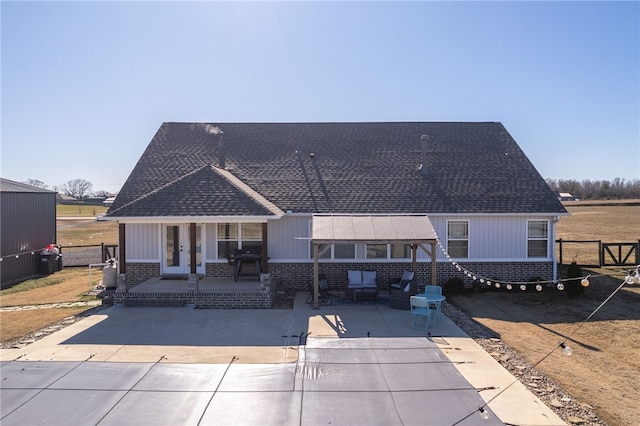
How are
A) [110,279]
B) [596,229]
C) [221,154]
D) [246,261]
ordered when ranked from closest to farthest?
1. [110,279]
2. [246,261]
3. [221,154]
4. [596,229]

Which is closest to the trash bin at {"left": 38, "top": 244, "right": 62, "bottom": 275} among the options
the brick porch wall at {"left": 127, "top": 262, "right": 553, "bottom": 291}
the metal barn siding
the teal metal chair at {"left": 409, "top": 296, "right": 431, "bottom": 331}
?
the metal barn siding

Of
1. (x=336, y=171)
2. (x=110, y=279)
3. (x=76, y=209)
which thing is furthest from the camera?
(x=76, y=209)

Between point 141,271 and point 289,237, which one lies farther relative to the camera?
point 289,237

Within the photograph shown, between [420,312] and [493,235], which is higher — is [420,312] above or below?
below

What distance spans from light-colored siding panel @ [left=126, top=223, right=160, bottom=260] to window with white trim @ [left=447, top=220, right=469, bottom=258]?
10331 mm

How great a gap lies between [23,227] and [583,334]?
21614 mm

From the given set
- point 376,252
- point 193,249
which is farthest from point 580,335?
point 193,249

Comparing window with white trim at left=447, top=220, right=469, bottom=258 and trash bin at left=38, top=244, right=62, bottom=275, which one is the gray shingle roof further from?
trash bin at left=38, top=244, right=62, bottom=275

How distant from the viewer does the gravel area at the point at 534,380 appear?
657 centimetres

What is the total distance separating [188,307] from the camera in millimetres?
13078

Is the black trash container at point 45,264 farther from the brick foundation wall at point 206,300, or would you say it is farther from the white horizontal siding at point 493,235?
the white horizontal siding at point 493,235

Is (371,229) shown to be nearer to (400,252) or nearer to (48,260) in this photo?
(400,252)

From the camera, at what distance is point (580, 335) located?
35.4 feet

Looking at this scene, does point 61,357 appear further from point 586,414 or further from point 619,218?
point 619,218
